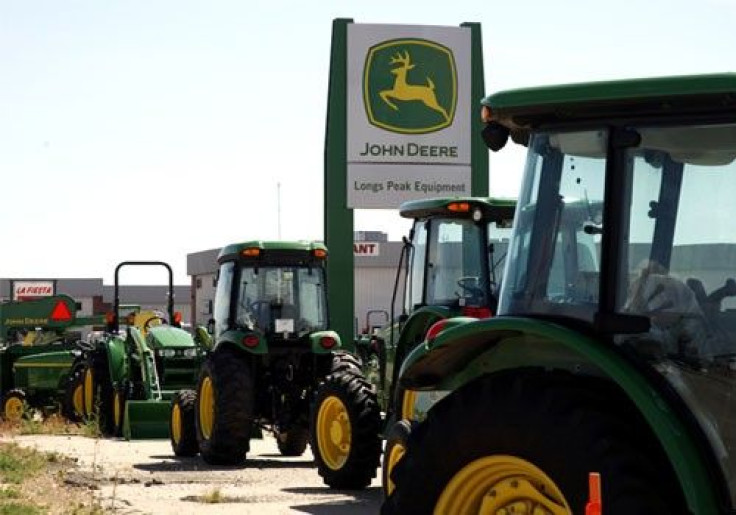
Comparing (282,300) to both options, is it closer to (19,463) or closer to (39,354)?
(19,463)

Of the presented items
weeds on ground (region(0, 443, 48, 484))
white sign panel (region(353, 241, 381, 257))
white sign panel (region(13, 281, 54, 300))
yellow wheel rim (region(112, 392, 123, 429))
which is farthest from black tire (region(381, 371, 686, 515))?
white sign panel (region(353, 241, 381, 257))

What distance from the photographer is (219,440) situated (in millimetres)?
16188

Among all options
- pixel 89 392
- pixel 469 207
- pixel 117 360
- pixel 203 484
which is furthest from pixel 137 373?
pixel 469 207

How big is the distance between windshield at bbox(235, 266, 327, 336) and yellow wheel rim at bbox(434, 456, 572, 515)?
1178 centimetres

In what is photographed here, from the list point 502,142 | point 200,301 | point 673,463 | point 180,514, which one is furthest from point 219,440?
point 200,301

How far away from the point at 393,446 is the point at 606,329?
4.02 meters

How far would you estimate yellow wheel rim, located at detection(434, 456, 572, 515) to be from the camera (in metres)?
5.41

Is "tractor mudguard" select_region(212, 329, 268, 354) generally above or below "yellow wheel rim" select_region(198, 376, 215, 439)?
above

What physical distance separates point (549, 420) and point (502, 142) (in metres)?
1.43

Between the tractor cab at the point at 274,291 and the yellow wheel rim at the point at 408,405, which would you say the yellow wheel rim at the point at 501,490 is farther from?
the tractor cab at the point at 274,291

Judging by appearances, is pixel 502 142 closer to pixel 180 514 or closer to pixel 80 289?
pixel 180 514

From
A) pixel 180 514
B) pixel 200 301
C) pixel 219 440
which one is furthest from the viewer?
pixel 200 301

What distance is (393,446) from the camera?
9336 millimetres

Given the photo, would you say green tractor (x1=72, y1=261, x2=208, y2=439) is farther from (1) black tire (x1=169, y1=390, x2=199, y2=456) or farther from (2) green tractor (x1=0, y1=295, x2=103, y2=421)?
(1) black tire (x1=169, y1=390, x2=199, y2=456)
